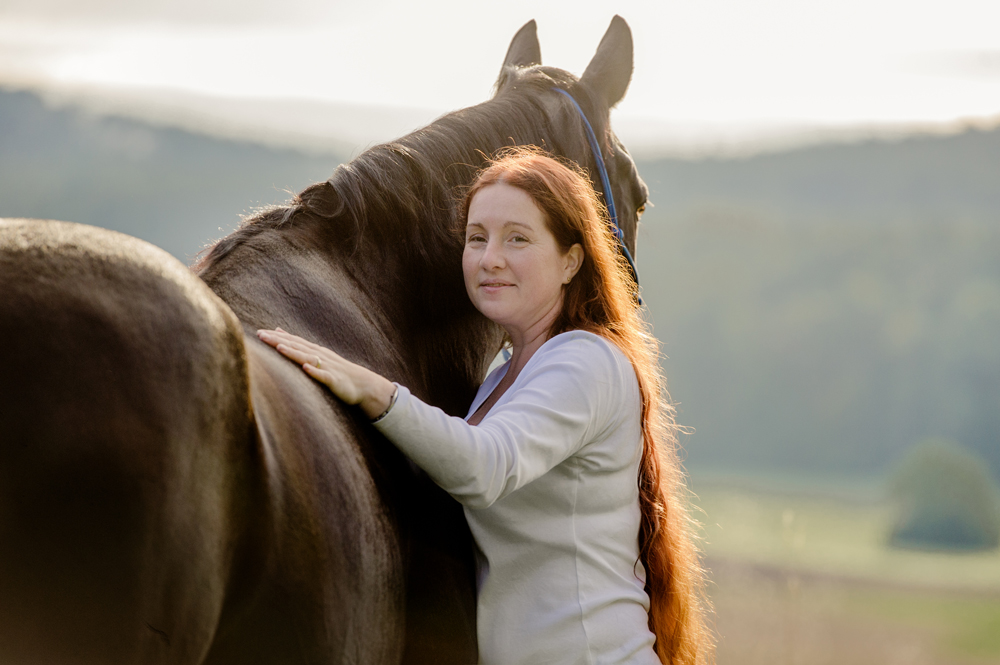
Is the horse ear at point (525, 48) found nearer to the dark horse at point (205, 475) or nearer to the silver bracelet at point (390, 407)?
the dark horse at point (205, 475)

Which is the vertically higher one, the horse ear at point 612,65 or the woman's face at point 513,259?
the horse ear at point 612,65

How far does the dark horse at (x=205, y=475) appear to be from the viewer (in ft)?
3.24

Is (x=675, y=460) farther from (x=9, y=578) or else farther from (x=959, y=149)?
(x=959, y=149)

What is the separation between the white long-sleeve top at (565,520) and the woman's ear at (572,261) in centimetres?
22

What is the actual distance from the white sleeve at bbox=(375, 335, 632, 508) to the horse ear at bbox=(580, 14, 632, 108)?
1434 millimetres

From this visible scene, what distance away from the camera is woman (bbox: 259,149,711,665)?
1.54 m

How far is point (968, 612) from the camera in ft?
46.2

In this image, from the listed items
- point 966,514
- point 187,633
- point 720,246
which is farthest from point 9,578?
point 720,246

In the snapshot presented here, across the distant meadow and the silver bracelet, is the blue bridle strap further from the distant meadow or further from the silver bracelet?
the distant meadow

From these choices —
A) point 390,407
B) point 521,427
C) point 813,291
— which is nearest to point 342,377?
point 390,407

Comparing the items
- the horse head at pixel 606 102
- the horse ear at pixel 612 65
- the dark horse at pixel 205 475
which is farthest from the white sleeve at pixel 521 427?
the horse ear at pixel 612 65

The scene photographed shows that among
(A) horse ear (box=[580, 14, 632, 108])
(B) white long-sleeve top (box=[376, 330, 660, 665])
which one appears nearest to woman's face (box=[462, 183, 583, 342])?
(B) white long-sleeve top (box=[376, 330, 660, 665])

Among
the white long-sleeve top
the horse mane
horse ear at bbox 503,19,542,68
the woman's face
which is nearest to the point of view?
the white long-sleeve top

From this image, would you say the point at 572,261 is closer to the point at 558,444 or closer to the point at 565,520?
the point at 558,444
